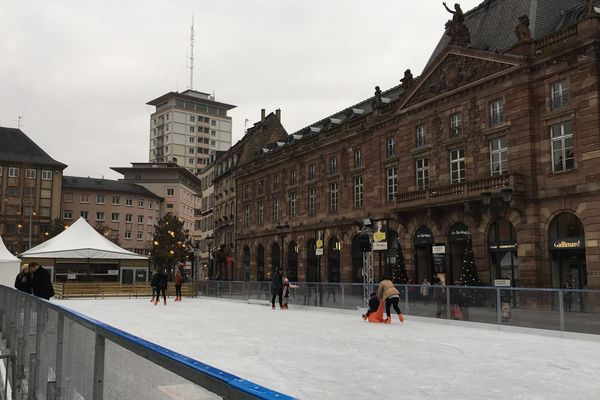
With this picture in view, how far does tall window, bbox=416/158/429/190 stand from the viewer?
1452 inches

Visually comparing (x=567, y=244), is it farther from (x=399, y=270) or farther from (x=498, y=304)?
(x=498, y=304)

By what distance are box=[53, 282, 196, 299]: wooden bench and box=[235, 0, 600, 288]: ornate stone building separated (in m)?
11.8

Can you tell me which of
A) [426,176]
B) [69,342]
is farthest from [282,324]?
[426,176]

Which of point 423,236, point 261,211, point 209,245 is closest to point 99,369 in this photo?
point 423,236

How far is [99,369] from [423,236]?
33.7 meters

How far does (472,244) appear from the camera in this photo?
32281 mm

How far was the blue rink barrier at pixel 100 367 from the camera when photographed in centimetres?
242

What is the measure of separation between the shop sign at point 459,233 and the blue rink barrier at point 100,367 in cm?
2857

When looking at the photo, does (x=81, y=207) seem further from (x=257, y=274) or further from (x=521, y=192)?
(x=521, y=192)

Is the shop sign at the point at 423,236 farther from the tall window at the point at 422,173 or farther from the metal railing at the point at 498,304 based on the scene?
the metal railing at the point at 498,304

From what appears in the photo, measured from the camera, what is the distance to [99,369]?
3703 mm

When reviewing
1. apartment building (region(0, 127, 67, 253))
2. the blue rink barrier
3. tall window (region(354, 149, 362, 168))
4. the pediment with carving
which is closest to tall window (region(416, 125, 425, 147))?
the pediment with carving

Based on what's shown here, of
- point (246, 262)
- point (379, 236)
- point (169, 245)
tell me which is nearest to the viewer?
point (379, 236)

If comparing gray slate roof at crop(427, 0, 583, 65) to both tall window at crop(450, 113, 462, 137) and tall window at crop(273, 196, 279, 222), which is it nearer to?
tall window at crop(450, 113, 462, 137)
